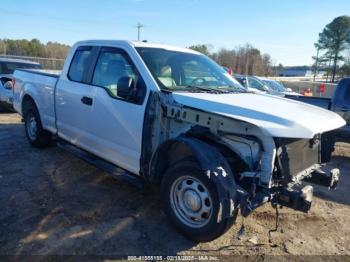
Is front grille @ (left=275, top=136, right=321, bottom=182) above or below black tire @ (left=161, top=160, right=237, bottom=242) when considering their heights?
above

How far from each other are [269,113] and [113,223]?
2.13 meters

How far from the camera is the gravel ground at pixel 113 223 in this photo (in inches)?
138

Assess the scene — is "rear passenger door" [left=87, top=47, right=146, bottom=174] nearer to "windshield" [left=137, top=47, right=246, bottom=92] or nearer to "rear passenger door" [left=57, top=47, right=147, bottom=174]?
"rear passenger door" [left=57, top=47, right=147, bottom=174]

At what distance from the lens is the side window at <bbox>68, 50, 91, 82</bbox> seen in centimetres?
520

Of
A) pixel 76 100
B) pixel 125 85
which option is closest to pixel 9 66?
pixel 76 100

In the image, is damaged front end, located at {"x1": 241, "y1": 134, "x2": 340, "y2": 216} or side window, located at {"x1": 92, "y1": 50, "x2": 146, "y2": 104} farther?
side window, located at {"x1": 92, "y1": 50, "x2": 146, "y2": 104}

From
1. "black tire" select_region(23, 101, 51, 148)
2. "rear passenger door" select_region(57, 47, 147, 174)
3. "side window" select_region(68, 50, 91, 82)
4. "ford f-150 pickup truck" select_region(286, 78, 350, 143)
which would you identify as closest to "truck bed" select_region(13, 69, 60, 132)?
"black tire" select_region(23, 101, 51, 148)

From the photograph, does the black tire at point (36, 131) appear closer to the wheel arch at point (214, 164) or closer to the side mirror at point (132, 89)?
the side mirror at point (132, 89)

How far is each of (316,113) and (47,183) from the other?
3.80 m

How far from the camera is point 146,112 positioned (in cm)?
395

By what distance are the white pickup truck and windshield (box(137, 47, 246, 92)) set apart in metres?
0.02

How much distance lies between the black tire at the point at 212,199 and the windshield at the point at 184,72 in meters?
0.96

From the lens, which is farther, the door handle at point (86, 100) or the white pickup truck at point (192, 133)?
the door handle at point (86, 100)

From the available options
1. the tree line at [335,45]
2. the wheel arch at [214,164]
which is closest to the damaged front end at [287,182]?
the wheel arch at [214,164]
